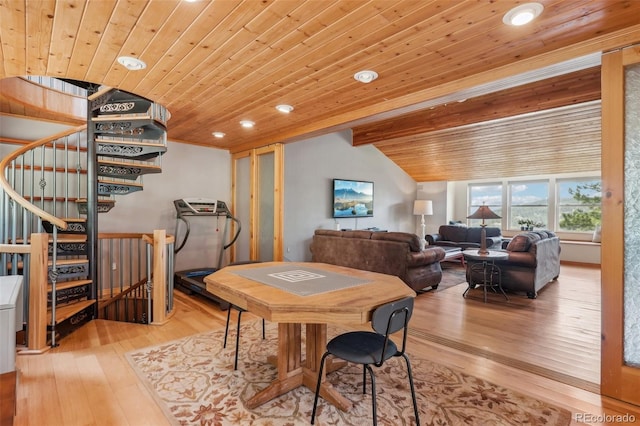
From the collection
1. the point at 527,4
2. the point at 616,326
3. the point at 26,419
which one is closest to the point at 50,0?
the point at 26,419

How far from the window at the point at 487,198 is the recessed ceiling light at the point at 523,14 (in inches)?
300

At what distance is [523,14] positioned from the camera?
6.12 ft

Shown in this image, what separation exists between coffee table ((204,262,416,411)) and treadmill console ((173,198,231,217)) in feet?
9.33

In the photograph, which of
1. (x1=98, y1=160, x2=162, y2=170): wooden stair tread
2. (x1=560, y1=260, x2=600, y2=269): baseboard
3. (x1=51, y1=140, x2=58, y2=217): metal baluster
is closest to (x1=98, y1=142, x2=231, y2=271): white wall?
(x1=51, y1=140, x2=58, y2=217): metal baluster

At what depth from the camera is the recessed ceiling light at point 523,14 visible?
1.81 m

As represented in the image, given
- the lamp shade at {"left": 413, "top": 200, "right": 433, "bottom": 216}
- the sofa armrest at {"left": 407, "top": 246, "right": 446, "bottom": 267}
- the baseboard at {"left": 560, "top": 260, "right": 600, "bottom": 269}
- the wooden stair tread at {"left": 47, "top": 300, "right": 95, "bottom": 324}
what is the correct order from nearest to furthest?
the wooden stair tread at {"left": 47, "top": 300, "right": 95, "bottom": 324}, the sofa armrest at {"left": 407, "top": 246, "right": 446, "bottom": 267}, the baseboard at {"left": 560, "top": 260, "right": 600, "bottom": 269}, the lamp shade at {"left": 413, "top": 200, "right": 433, "bottom": 216}

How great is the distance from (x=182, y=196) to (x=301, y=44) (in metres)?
4.17

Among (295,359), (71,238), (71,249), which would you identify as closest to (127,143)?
(71,238)

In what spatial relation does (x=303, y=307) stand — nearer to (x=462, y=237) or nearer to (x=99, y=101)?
(x=99, y=101)

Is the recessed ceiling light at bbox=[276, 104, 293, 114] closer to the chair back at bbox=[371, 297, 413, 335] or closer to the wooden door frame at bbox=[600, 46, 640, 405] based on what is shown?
the chair back at bbox=[371, 297, 413, 335]

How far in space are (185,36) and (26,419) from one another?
2597 mm

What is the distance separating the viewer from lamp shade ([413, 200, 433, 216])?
8.53m

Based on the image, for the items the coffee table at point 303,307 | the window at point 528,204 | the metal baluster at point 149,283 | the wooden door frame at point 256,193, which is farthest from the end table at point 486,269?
the metal baluster at point 149,283

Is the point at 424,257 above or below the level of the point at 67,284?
above
